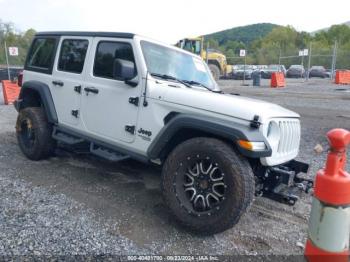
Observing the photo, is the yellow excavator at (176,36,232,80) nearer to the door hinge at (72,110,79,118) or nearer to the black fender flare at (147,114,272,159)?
the door hinge at (72,110,79,118)

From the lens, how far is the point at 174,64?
439 cm

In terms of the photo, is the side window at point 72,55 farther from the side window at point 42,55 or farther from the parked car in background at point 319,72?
the parked car in background at point 319,72

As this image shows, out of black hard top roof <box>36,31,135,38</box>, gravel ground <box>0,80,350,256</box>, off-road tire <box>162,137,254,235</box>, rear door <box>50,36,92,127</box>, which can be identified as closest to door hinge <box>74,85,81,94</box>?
rear door <box>50,36,92,127</box>

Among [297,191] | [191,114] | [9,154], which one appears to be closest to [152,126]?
[191,114]

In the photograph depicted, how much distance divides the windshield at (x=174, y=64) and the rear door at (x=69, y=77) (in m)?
1.03

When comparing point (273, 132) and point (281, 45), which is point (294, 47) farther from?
point (273, 132)

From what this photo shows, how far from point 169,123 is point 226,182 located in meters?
0.85

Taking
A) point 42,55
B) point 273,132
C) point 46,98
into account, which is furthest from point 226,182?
point 42,55

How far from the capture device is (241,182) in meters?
3.06

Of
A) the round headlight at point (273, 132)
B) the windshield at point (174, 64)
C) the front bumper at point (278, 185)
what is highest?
the windshield at point (174, 64)

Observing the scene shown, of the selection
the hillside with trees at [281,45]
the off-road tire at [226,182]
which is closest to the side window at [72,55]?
the off-road tire at [226,182]

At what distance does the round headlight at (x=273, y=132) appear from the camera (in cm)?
323

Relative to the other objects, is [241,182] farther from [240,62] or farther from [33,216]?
[240,62]

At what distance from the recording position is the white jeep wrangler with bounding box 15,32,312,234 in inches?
125
